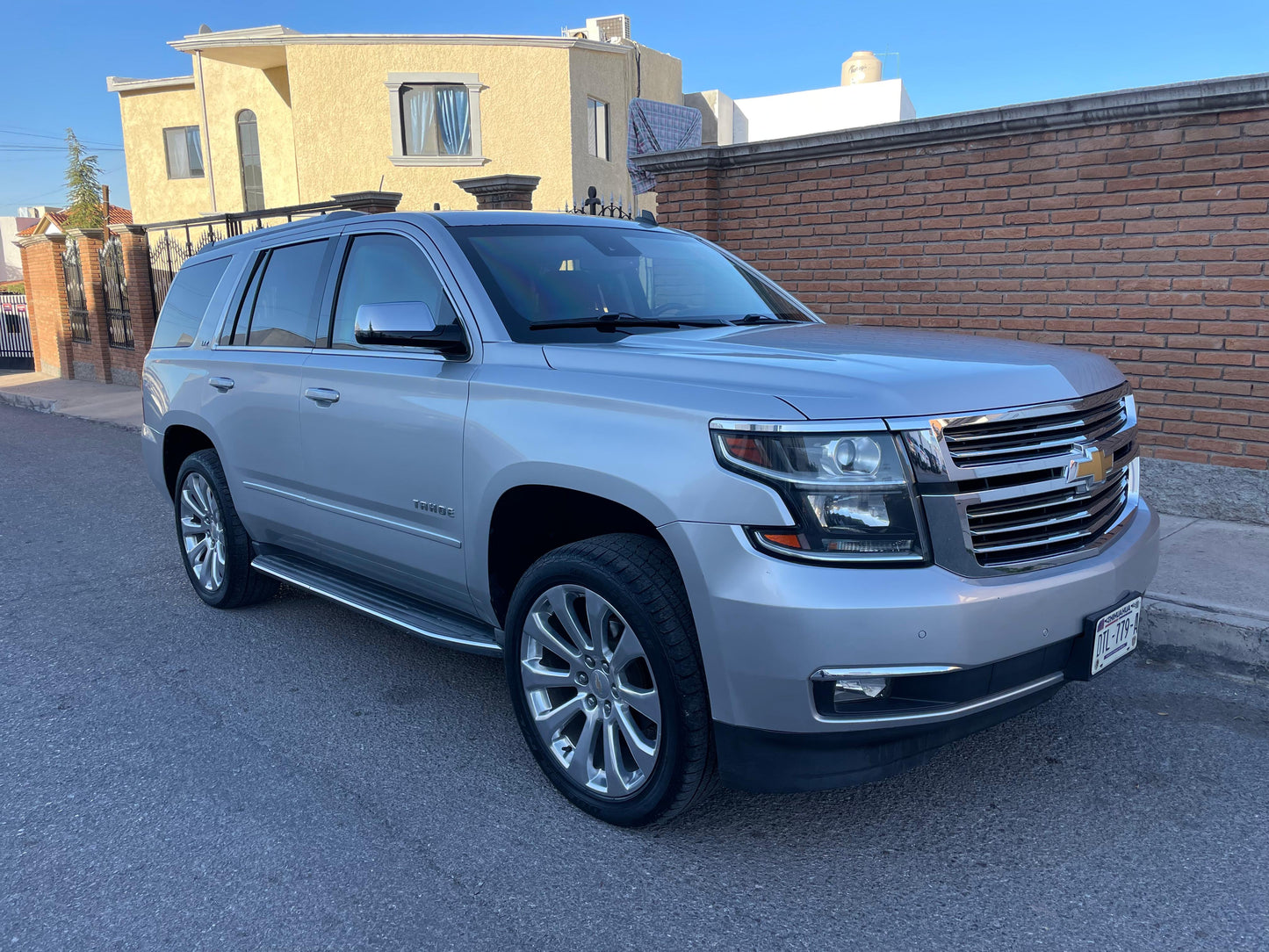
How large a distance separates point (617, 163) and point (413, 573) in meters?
22.8

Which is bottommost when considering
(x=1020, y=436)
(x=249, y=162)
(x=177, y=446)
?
(x=177, y=446)

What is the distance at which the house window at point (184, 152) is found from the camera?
92.8 ft

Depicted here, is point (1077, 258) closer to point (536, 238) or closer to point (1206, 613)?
point (1206, 613)

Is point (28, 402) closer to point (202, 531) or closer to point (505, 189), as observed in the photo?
point (505, 189)

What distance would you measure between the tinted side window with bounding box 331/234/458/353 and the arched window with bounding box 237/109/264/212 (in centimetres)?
2342

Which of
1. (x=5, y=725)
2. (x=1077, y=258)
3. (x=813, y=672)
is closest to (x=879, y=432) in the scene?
(x=813, y=672)

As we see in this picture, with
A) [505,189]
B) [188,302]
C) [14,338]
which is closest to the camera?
[188,302]

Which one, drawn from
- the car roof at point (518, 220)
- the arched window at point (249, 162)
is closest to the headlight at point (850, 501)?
the car roof at point (518, 220)

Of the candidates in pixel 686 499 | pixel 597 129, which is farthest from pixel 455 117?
pixel 686 499

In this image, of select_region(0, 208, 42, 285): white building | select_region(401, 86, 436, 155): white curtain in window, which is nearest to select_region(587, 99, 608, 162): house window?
select_region(401, 86, 436, 155): white curtain in window

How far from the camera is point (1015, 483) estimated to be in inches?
103

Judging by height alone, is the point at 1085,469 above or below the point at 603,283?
below

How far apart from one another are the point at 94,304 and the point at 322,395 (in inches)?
674

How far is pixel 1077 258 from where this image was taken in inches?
259
